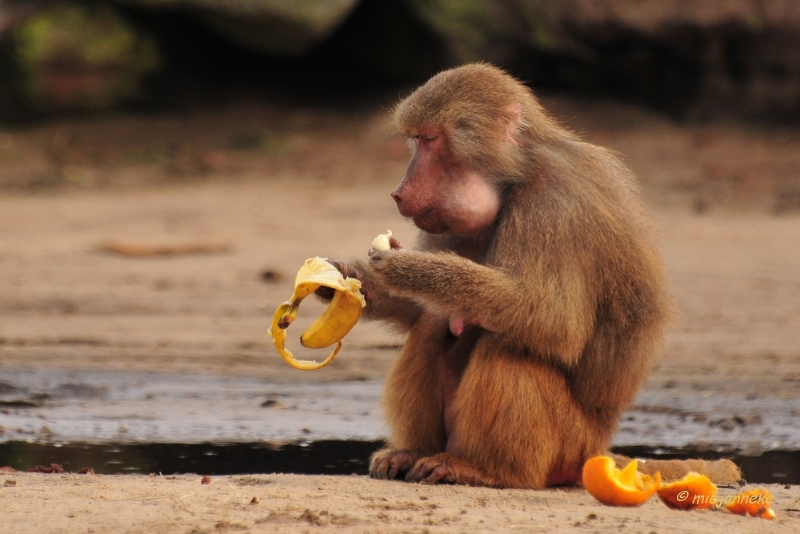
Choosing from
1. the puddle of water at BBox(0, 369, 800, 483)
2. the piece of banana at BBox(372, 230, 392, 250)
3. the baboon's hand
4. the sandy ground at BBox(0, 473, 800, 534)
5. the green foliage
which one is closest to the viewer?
the sandy ground at BBox(0, 473, 800, 534)

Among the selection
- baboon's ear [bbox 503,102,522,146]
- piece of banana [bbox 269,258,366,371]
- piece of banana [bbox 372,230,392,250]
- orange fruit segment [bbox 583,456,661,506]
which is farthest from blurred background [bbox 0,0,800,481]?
baboon's ear [bbox 503,102,522,146]

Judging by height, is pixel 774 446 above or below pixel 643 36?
below

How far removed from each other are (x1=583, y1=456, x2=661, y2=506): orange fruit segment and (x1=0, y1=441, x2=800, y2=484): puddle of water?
38.6 inches

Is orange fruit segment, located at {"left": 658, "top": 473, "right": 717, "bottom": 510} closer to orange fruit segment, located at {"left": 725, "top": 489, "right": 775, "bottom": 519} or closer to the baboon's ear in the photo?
orange fruit segment, located at {"left": 725, "top": 489, "right": 775, "bottom": 519}

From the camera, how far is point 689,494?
3.80 metres

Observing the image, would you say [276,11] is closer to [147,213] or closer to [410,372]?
[147,213]

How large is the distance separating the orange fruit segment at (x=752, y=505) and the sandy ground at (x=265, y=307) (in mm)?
60

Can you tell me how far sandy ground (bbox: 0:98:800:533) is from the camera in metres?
3.76

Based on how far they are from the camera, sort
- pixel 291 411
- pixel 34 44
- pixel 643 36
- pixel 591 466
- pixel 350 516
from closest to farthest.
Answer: pixel 350 516, pixel 591 466, pixel 291 411, pixel 643 36, pixel 34 44

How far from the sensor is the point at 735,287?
28.3 feet

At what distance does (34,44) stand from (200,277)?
233 inches

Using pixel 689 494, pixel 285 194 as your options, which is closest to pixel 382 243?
pixel 689 494

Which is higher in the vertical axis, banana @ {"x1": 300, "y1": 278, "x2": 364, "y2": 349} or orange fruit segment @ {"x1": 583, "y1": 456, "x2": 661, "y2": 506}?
banana @ {"x1": 300, "y1": 278, "x2": 364, "y2": 349}

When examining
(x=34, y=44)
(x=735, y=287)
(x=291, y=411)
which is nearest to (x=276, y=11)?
(x=34, y=44)
